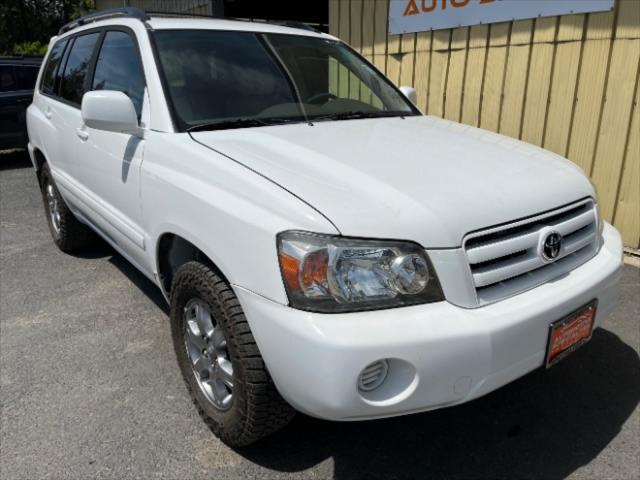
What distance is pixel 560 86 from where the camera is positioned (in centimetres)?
448

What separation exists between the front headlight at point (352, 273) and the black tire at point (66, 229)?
121 inches

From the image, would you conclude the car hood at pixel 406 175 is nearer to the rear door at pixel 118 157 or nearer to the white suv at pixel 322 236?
the white suv at pixel 322 236

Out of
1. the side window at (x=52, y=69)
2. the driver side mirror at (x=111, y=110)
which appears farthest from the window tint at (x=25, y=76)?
the driver side mirror at (x=111, y=110)

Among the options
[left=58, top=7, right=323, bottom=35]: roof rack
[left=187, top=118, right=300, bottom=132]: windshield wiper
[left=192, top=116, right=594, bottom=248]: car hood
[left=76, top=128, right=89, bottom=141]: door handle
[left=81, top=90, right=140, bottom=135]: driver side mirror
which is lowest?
[left=76, top=128, right=89, bottom=141]: door handle

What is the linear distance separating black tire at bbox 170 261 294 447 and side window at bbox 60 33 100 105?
2.06m

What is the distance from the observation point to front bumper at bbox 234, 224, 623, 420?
161 centimetres

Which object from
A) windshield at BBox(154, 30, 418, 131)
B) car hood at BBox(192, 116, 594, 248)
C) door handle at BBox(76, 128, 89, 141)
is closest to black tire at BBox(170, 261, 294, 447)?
car hood at BBox(192, 116, 594, 248)

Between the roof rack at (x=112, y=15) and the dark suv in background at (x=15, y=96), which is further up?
the roof rack at (x=112, y=15)

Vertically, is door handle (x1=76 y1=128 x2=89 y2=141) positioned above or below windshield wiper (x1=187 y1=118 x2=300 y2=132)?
below

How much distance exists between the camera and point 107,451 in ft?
7.27

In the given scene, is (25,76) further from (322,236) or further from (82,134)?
(322,236)

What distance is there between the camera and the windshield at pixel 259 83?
2549 mm

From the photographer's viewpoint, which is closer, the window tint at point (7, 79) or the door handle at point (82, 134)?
the door handle at point (82, 134)

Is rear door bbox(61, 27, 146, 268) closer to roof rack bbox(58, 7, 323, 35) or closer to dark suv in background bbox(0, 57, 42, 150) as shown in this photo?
roof rack bbox(58, 7, 323, 35)
